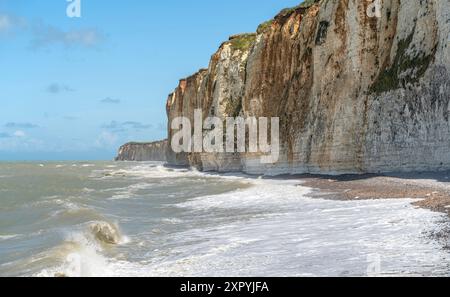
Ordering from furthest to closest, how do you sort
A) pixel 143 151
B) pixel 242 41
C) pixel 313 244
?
pixel 143 151
pixel 242 41
pixel 313 244

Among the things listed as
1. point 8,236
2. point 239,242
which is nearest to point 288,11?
point 8,236

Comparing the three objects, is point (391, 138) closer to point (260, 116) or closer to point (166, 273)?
point (166, 273)

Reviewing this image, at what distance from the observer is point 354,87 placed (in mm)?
26922

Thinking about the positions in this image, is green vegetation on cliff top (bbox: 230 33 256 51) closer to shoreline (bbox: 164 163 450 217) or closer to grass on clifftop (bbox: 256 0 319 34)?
grass on clifftop (bbox: 256 0 319 34)

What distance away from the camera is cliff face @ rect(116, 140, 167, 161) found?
142 metres

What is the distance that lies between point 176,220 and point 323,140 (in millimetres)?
16689

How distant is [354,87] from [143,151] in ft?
440

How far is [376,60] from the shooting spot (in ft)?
85.6

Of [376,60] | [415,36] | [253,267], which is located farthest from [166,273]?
[376,60]

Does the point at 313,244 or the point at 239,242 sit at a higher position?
the point at 313,244

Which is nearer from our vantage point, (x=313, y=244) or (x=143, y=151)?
(x=313, y=244)

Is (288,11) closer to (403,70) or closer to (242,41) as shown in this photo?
(242,41)

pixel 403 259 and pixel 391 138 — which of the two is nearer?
pixel 403 259

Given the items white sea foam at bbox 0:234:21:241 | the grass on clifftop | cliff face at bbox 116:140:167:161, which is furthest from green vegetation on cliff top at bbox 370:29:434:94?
cliff face at bbox 116:140:167:161
